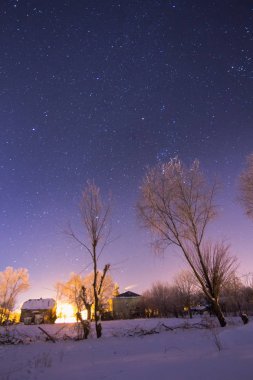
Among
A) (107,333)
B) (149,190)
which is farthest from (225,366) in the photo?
(107,333)

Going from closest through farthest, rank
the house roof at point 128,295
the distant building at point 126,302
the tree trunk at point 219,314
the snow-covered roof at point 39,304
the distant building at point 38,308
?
1. the tree trunk at point 219,314
2. the distant building at point 38,308
3. the snow-covered roof at point 39,304
4. the distant building at point 126,302
5. the house roof at point 128,295

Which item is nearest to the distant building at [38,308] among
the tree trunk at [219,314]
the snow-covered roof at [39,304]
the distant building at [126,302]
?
the snow-covered roof at [39,304]

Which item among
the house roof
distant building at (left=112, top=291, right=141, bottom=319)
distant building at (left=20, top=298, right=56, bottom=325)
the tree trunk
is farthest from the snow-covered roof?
the tree trunk

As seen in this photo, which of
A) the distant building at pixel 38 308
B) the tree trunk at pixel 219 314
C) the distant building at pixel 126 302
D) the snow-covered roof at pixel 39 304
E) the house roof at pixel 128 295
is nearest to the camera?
the tree trunk at pixel 219 314

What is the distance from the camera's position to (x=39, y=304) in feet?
Answer: 199

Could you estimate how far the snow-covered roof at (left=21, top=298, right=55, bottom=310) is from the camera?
59.9 meters

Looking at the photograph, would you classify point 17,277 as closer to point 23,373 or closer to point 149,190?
point 149,190

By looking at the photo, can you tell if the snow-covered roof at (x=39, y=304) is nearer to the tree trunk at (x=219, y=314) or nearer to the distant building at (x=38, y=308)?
the distant building at (x=38, y=308)

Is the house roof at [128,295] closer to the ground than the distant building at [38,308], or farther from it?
farther from it

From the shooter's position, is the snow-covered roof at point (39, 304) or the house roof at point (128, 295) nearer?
the snow-covered roof at point (39, 304)

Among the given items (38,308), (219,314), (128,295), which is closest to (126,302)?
(128,295)

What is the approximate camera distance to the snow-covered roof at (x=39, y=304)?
5988cm

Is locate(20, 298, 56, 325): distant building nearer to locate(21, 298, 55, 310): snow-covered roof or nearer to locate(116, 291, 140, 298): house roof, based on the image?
locate(21, 298, 55, 310): snow-covered roof

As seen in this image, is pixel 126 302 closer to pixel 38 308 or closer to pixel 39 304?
pixel 39 304
